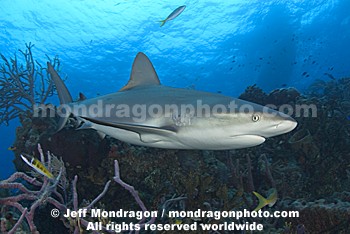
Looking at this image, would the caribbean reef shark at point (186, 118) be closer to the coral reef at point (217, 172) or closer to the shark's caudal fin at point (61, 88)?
the shark's caudal fin at point (61, 88)

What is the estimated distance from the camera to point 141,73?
5.06m

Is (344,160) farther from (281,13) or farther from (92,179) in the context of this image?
(281,13)

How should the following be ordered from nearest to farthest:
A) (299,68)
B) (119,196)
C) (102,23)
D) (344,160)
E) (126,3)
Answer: (119,196) < (344,160) < (126,3) < (102,23) < (299,68)

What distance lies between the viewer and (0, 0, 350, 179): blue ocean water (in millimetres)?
29016

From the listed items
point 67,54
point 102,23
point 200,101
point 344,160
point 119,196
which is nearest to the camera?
point 200,101

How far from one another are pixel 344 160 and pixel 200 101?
530 centimetres

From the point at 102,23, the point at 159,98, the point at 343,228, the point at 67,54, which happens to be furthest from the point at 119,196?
the point at 67,54

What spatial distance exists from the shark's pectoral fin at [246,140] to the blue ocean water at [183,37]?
71.9 ft

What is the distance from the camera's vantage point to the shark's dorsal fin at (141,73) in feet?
16.5

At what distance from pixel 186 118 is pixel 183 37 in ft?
118

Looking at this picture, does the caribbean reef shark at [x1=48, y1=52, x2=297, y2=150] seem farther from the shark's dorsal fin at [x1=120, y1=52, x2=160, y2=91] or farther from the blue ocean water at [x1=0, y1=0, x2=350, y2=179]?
the blue ocean water at [x1=0, y1=0, x2=350, y2=179]

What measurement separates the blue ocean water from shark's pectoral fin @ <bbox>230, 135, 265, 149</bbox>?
863 inches

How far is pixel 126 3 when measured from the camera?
1133 inches

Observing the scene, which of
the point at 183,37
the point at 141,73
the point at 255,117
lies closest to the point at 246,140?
the point at 255,117
